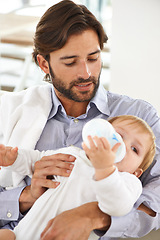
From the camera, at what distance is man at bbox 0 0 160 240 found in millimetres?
1607

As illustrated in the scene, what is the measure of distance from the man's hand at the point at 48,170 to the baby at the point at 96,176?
3 cm

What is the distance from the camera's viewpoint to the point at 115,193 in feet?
3.99

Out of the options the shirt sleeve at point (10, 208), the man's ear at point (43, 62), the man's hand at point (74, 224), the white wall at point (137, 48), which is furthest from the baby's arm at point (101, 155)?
the white wall at point (137, 48)

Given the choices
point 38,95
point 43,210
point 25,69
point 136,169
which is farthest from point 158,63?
point 43,210

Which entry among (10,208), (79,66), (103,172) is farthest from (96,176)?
(79,66)

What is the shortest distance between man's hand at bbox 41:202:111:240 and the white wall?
2331 mm

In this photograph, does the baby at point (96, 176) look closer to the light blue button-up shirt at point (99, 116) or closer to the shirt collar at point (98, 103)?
the light blue button-up shirt at point (99, 116)

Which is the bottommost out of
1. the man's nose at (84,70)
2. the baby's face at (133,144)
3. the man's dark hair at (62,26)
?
the baby's face at (133,144)

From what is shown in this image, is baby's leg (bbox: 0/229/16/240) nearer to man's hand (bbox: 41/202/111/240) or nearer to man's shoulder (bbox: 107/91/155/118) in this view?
man's hand (bbox: 41/202/111/240)

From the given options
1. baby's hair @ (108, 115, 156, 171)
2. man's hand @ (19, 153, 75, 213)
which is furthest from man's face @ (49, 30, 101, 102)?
man's hand @ (19, 153, 75, 213)

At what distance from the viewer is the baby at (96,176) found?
1.19 meters

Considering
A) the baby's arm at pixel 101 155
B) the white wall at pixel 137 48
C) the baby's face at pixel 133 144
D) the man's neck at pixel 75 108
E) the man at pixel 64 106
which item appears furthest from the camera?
the white wall at pixel 137 48

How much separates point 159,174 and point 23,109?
0.73 meters

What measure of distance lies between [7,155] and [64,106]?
1.78ft
